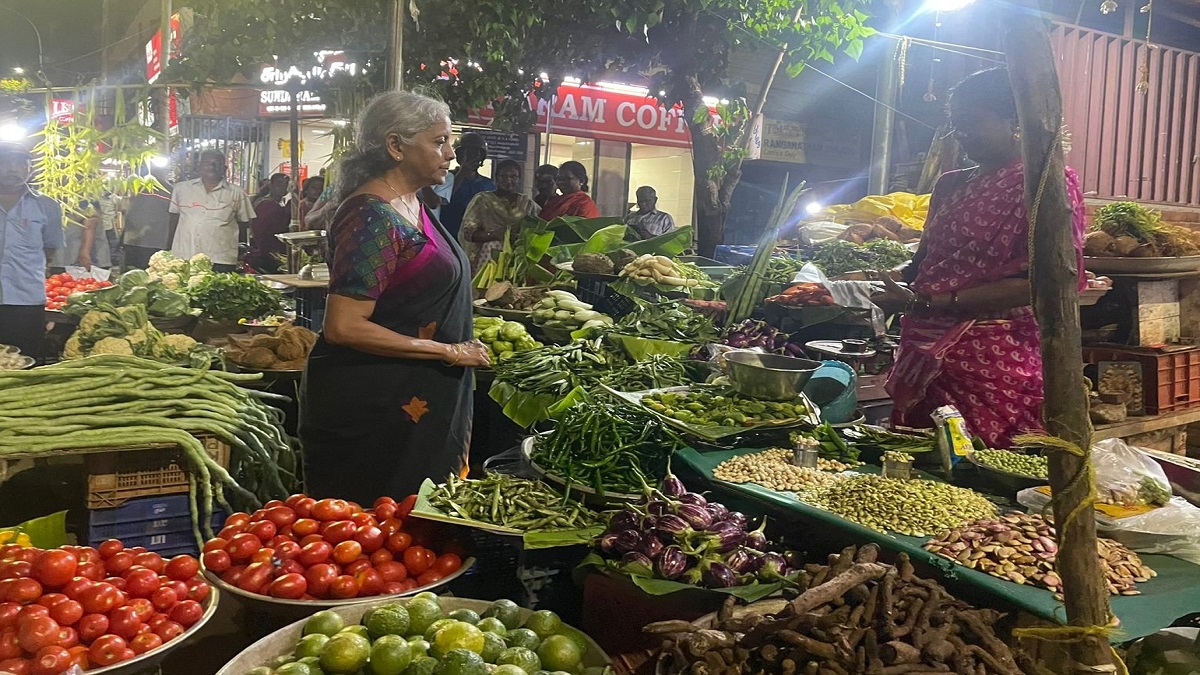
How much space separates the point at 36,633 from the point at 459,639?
1.01 meters

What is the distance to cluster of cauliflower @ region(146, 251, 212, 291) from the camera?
7434mm

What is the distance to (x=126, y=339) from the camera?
4.86 m

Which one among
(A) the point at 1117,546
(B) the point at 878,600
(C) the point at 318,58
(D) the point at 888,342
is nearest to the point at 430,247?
(B) the point at 878,600

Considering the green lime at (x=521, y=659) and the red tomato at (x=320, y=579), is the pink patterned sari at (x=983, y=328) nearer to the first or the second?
the green lime at (x=521, y=659)

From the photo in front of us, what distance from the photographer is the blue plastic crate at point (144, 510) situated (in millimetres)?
2938

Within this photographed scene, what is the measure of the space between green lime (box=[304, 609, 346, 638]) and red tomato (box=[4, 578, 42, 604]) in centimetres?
72

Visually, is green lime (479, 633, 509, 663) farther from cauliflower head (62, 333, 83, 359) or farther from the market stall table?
cauliflower head (62, 333, 83, 359)

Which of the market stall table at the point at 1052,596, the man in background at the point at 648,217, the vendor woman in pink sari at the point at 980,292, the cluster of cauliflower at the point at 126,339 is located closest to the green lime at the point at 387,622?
the market stall table at the point at 1052,596

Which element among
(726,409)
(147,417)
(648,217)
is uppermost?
(648,217)

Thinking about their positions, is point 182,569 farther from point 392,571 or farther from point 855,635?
point 855,635

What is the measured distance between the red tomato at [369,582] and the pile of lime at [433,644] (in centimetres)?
18

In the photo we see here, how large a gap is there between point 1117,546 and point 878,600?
2.19 ft

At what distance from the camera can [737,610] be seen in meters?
1.84

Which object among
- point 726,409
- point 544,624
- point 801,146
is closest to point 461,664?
point 544,624
